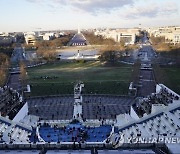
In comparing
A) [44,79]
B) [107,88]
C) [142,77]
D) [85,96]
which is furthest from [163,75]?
[44,79]

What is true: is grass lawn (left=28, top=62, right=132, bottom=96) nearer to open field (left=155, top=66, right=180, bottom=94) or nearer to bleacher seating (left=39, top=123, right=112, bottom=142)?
open field (left=155, top=66, right=180, bottom=94)

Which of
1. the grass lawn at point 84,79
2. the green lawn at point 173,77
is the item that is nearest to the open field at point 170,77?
the green lawn at point 173,77

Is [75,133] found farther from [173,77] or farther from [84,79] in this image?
[173,77]

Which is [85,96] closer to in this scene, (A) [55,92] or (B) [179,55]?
(A) [55,92]

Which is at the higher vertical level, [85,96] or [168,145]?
[168,145]

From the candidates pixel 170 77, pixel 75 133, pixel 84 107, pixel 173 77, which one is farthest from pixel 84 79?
pixel 75 133
